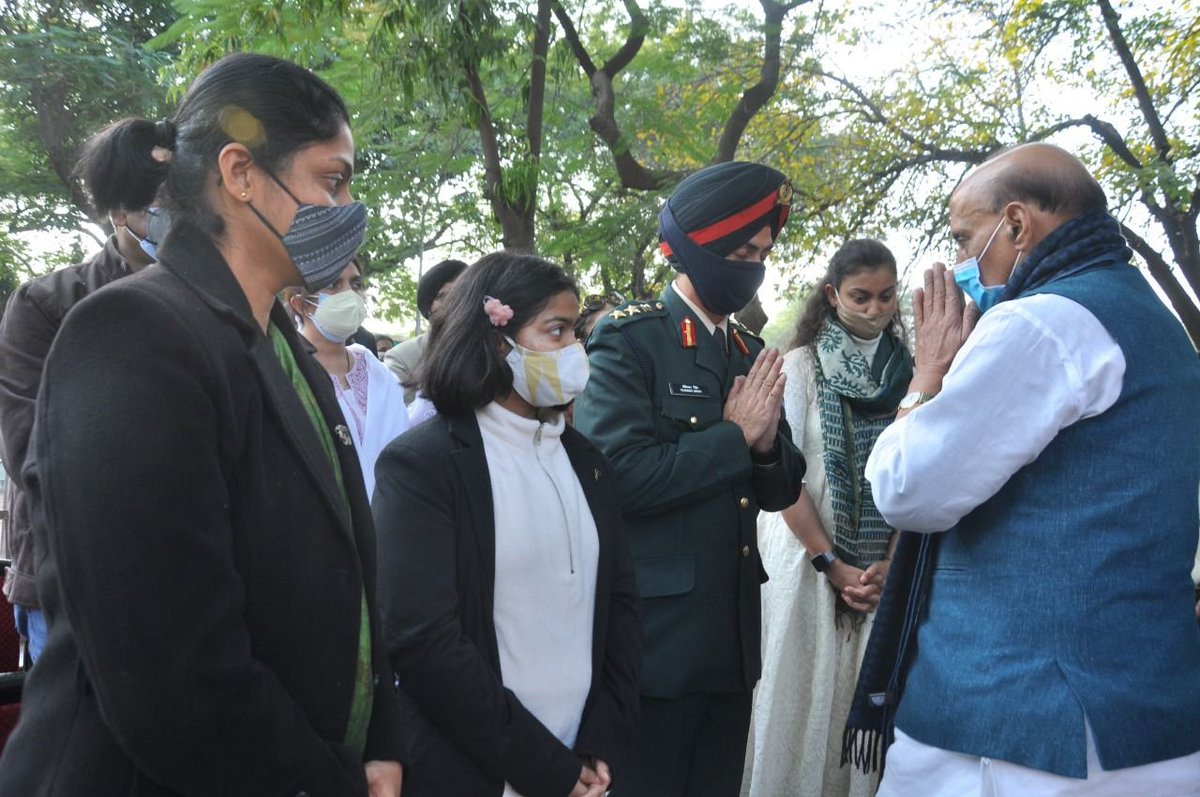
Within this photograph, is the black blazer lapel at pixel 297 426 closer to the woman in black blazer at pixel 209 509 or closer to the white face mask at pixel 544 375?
the woman in black blazer at pixel 209 509

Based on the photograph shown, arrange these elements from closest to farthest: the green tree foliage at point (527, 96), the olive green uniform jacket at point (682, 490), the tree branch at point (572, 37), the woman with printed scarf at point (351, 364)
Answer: the olive green uniform jacket at point (682, 490)
the woman with printed scarf at point (351, 364)
the green tree foliage at point (527, 96)
the tree branch at point (572, 37)

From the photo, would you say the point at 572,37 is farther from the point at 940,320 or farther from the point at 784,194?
the point at 940,320

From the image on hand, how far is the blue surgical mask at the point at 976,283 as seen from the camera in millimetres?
2637

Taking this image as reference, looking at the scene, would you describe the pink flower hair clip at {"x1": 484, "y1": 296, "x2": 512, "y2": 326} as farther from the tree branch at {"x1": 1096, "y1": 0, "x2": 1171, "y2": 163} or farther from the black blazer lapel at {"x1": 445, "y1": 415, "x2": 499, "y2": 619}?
the tree branch at {"x1": 1096, "y1": 0, "x2": 1171, "y2": 163}

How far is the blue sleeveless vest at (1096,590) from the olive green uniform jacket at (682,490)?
74cm

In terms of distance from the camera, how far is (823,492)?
4004mm

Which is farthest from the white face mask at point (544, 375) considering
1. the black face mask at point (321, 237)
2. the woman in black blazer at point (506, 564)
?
the black face mask at point (321, 237)

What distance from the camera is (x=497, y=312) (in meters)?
2.73

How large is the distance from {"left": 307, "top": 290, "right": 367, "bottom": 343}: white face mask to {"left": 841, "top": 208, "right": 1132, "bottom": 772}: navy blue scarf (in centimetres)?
236

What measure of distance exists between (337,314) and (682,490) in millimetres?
1805

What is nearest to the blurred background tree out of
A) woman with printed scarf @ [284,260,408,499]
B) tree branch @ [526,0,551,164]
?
tree branch @ [526,0,551,164]

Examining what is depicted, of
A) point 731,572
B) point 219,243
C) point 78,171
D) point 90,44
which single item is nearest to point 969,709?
point 731,572

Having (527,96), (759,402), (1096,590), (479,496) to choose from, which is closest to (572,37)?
(527,96)

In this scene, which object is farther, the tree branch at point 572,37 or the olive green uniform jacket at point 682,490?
the tree branch at point 572,37
